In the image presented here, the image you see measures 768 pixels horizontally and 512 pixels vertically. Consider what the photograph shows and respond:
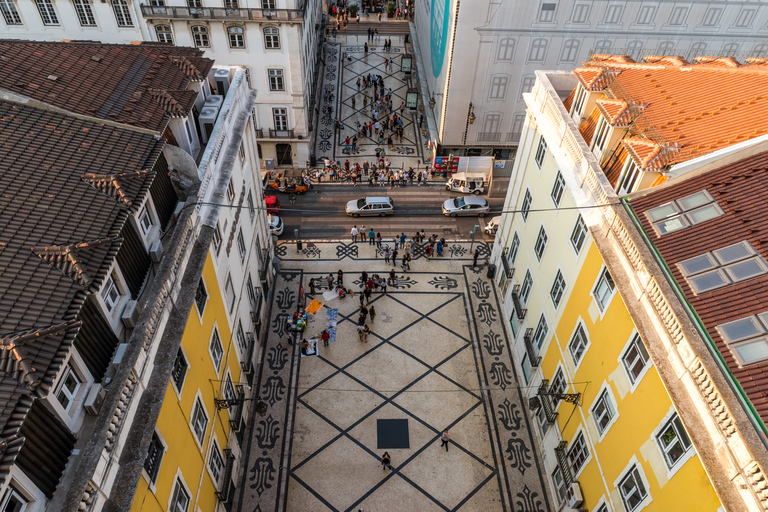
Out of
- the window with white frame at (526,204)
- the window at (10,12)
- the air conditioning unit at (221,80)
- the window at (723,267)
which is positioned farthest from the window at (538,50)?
the window at (10,12)

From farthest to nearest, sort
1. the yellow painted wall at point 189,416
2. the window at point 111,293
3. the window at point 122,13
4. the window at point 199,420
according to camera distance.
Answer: the window at point 122,13, the window at point 199,420, the yellow painted wall at point 189,416, the window at point 111,293

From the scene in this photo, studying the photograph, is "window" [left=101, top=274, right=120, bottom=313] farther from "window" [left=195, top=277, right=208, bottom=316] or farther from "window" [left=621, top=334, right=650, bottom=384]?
"window" [left=621, top=334, right=650, bottom=384]

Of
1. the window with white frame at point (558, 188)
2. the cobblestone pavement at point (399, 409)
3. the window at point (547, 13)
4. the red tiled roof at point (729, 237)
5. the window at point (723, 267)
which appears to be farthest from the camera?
the window at point (547, 13)

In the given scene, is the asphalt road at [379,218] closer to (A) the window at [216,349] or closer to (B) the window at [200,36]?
(B) the window at [200,36]

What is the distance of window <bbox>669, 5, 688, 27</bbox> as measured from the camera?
108 ft

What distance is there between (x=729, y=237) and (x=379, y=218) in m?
24.7

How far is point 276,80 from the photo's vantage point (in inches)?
1427

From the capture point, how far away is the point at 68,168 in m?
13.4

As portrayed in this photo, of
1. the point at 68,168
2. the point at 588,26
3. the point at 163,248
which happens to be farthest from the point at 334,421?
the point at 588,26

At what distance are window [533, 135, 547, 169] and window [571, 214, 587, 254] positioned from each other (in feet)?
17.7

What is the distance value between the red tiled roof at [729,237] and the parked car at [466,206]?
19451 mm

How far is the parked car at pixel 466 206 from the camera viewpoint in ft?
120

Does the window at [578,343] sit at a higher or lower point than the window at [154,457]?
higher

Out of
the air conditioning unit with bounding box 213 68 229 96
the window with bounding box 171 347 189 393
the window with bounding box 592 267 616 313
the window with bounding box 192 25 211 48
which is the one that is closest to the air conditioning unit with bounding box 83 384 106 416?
the window with bounding box 171 347 189 393
